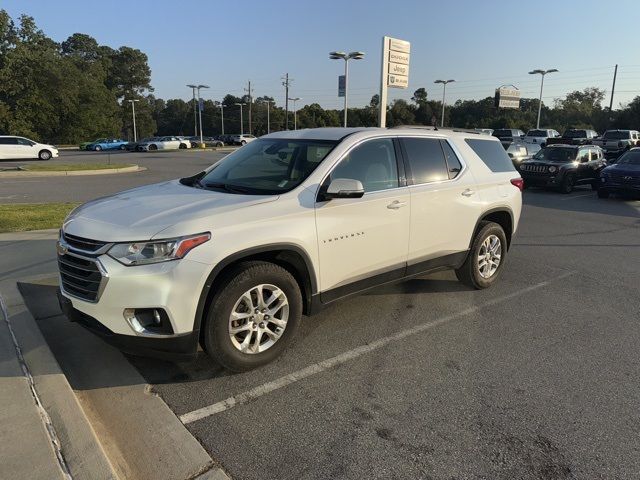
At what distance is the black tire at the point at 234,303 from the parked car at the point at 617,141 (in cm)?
3298

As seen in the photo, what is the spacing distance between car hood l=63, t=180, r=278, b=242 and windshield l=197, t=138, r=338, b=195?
0.24m

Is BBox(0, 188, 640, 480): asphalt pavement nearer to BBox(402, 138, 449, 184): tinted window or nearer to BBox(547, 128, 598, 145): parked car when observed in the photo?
BBox(402, 138, 449, 184): tinted window

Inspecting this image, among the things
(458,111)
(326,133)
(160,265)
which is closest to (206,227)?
(160,265)

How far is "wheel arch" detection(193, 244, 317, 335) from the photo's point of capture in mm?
3268

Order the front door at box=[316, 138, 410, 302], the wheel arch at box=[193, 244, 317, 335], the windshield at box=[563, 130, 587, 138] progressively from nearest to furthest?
the wheel arch at box=[193, 244, 317, 335] → the front door at box=[316, 138, 410, 302] → the windshield at box=[563, 130, 587, 138]

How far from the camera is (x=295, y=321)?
3838 mm

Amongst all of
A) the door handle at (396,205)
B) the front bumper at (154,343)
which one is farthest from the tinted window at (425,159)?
the front bumper at (154,343)

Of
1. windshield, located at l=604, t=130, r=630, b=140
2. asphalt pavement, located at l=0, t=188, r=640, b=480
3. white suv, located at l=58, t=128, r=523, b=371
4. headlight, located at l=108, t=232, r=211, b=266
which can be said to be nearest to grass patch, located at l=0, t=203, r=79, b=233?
asphalt pavement, located at l=0, t=188, r=640, b=480

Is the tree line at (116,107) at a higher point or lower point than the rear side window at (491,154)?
higher

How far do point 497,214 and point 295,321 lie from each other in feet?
10.5

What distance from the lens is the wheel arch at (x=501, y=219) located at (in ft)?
17.9

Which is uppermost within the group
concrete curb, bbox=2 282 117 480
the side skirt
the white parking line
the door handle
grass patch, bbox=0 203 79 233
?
the door handle

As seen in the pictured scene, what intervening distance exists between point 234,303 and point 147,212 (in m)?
0.90

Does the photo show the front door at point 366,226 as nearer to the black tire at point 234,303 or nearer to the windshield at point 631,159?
the black tire at point 234,303
